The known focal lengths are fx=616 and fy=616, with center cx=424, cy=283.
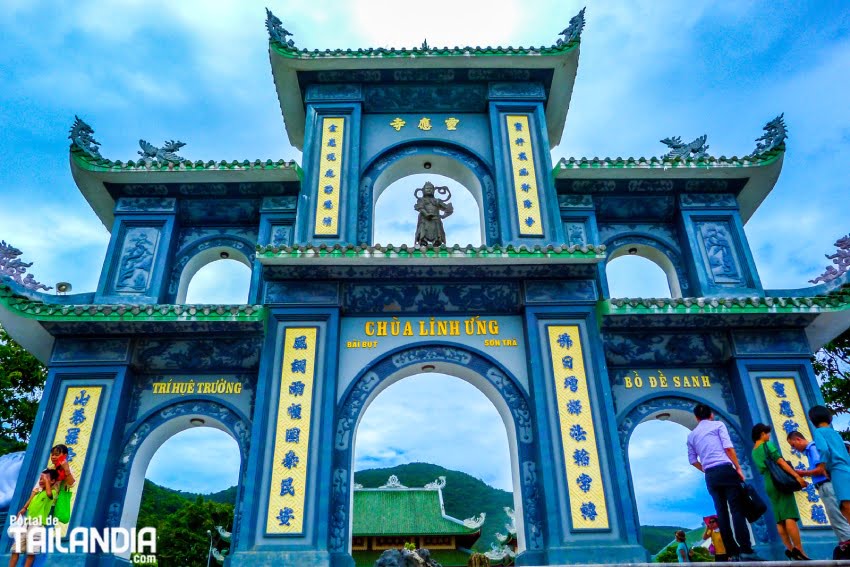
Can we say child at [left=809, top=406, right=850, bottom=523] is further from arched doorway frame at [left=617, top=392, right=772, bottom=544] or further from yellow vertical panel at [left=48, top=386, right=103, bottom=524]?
yellow vertical panel at [left=48, top=386, right=103, bottom=524]

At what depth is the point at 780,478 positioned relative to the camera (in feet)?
21.3

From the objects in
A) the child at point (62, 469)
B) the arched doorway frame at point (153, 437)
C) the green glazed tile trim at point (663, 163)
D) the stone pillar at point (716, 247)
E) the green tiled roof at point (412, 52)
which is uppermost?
the green tiled roof at point (412, 52)

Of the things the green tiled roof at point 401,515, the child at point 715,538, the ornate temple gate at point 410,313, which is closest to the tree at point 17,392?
the ornate temple gate at point 410,313

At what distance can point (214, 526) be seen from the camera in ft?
80.7

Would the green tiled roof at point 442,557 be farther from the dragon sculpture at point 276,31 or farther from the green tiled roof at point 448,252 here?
the dragon sculpture at point 276,31

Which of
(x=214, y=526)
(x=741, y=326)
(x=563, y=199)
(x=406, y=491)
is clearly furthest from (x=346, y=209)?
(x=214, y=526)

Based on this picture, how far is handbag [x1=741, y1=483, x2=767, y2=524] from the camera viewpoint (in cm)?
621

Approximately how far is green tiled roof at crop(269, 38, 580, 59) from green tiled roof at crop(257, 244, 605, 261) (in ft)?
15.6

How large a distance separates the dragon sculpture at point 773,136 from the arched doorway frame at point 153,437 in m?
10.5

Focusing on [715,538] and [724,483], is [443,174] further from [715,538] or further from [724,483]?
[724,483]

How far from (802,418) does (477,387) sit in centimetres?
495

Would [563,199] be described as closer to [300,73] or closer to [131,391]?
[300,73]

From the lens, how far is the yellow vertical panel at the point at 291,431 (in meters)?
8.34

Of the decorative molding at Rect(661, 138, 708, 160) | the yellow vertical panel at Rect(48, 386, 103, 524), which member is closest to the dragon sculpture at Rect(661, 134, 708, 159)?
the decorative molding at Rect(661, 138, 708, 160)
